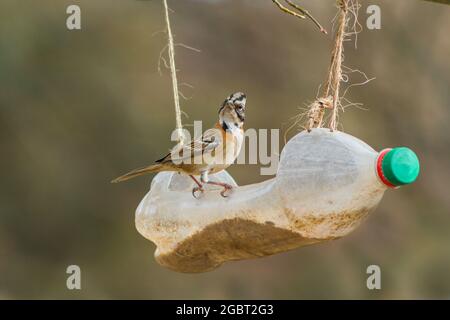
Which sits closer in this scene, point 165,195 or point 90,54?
point 165,195

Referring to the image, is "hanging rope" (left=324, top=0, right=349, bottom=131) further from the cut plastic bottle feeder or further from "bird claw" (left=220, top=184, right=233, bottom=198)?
"bird claw" (left=220, top=184, right=233, bottom=198)

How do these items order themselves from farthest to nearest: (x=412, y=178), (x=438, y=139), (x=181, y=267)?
(x=438, y=139)
(x=181, y=267)
(x=412, y=178)

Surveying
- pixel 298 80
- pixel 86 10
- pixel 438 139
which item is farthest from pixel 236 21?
pixel 438 139

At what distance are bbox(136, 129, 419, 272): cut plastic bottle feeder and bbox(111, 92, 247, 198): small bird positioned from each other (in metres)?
0.06

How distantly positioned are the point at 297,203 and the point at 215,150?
12.4 inches

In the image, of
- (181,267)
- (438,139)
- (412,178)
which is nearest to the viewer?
(412,178)

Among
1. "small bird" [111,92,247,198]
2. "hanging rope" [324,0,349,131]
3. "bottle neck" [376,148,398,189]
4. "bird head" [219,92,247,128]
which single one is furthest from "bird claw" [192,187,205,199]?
"bottle neck" [376,148,398,189]

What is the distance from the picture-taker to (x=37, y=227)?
5359 mm

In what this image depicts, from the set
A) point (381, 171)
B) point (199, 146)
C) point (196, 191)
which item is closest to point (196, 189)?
point (196, 191)

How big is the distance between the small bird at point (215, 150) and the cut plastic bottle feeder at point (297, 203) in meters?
0.06

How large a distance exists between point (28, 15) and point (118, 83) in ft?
2.08

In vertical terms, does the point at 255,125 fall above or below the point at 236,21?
below

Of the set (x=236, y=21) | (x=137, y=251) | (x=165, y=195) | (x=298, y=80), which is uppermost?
(x=236, y=21)

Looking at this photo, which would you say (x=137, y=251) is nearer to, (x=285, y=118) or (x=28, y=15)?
(x=285, y=118)
